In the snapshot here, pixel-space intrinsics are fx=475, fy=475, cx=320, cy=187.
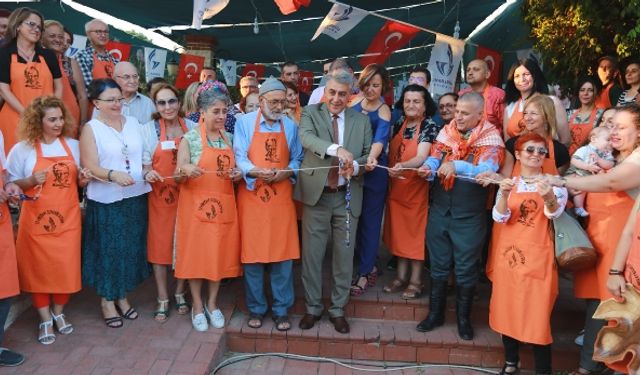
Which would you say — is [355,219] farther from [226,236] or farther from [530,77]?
[530,77]

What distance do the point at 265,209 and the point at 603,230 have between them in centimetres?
238

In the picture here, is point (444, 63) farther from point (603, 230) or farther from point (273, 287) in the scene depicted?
point (273, 287)

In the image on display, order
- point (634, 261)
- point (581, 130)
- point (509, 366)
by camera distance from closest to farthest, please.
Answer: point (634, 261)
point (509, 366)
point (581, 130)

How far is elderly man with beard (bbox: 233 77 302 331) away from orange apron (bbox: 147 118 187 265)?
57 centimetres

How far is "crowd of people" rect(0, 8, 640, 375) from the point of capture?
323 cm

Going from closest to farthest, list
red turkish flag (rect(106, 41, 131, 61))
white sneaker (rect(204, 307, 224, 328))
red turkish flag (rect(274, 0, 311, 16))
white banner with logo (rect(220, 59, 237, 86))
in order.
Answer: white sneaker (rect(204, 307, 224, 328)), red turkish flag (rect(274, 0, 311, 16)), red turkish flag (rect(106, 41, 131, 61)), white banner with logo (rect(220, 59, 237, 86))

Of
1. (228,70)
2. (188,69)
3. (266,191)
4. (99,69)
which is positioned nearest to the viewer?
(266,191)

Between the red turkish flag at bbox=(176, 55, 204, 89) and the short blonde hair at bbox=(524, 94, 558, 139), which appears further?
the red turkish flag at bbox=(176, 55, 204, 89)

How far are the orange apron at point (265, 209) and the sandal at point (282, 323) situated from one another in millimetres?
502

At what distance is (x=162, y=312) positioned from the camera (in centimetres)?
390

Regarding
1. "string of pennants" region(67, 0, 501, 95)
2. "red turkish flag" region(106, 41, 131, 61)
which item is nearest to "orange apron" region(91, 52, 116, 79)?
"string of pennants" region(67, 0, 501, 95)

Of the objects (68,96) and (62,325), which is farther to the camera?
(68,96)

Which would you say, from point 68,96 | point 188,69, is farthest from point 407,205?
point 188,69

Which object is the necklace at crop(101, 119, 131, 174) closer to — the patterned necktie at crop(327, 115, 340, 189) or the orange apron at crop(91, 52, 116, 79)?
the orange apron at crop(91, 52, 116, 79)
